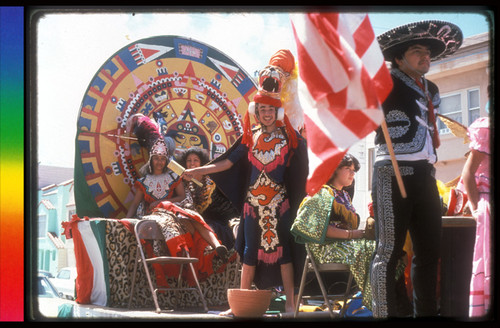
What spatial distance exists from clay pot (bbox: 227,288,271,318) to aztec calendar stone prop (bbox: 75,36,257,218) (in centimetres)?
190

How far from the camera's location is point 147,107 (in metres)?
6.55

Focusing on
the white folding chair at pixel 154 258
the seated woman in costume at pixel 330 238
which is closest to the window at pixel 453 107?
the seated woman in costume at pixel 330 238

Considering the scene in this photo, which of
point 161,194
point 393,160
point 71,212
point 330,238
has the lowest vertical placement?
point 330,238

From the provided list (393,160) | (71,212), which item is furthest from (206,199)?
(393,160)

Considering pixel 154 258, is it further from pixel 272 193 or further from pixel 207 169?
pixel 272 193

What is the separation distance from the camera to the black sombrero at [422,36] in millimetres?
4242

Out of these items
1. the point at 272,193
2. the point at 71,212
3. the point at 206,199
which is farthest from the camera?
the point at 206,199

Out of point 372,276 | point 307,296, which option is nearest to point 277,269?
point 307,296

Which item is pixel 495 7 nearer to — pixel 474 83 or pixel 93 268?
pixel 474 83

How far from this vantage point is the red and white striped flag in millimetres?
3785

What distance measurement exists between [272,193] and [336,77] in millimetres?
1696

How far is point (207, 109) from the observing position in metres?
6.84

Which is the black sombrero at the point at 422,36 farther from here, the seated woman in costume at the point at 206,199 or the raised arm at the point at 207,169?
the seated woman in costume at the point at 206,199

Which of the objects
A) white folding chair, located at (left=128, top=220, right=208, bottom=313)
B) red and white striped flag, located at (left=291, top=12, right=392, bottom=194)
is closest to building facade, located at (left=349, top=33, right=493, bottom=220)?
white folding chair, located at (left=128, top=220, right=208, bottom=313)
